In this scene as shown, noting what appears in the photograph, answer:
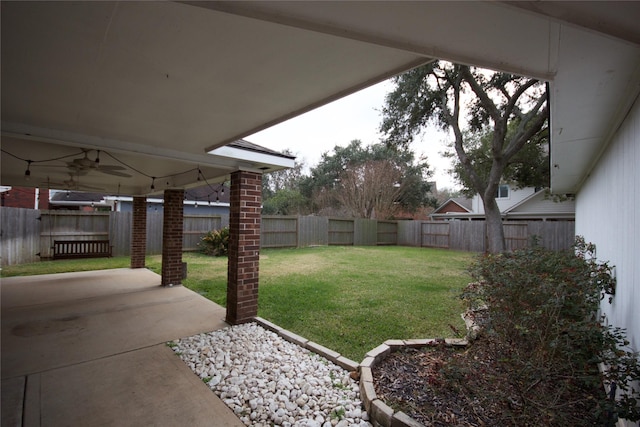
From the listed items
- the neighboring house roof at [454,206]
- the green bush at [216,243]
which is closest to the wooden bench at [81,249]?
the green bush at [216,243]

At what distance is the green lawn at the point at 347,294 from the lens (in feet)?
13.4

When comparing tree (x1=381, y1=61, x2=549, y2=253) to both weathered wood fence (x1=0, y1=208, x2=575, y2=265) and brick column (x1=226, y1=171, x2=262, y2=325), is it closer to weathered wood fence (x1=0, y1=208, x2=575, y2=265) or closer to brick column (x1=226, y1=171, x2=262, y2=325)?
weathered wood fence (x1=0, y1=208, x2=575, y2=265)

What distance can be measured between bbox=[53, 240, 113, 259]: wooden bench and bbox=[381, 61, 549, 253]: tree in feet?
38.5

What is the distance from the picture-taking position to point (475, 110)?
35.9 feet

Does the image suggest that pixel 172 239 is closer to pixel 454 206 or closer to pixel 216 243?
pixel 216 243

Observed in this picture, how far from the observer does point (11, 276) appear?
734 cm

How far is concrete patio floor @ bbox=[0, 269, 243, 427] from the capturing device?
7.61 ft

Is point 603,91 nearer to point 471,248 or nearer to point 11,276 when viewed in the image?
point 11,276

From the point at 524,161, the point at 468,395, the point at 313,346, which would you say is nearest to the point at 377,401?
the point at 468,395

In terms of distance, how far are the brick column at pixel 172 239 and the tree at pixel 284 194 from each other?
15684 mm

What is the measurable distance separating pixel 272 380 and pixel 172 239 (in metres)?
4.76

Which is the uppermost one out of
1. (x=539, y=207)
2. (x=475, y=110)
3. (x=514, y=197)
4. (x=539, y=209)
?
(x=475, y=110)

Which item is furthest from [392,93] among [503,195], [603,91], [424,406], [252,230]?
[503,195]

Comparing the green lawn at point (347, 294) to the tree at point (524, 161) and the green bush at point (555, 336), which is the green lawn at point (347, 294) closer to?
the green bush at point (555, 336)
